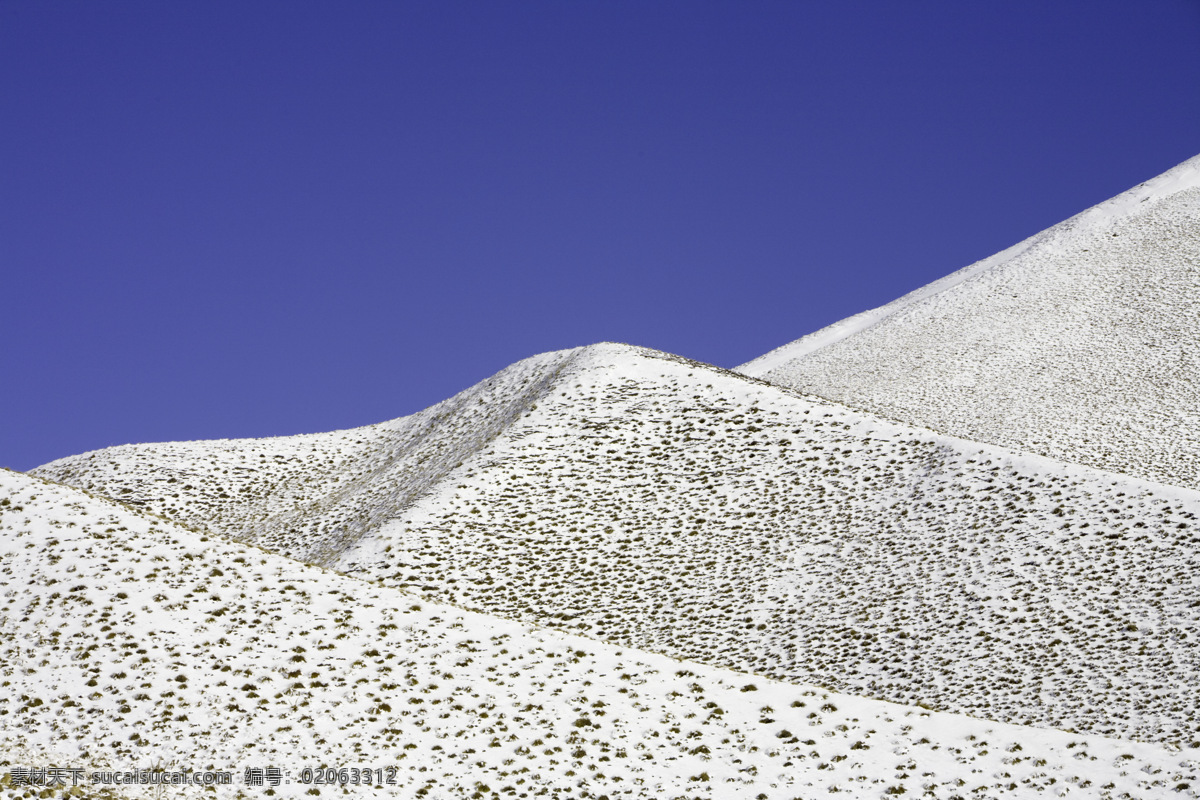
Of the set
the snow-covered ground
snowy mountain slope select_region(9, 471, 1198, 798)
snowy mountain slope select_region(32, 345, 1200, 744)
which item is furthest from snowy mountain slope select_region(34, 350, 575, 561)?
snowy mountain slope select_region(9, 471, 1198, 798)

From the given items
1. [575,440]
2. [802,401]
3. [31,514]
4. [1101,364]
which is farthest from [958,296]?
[31,514]

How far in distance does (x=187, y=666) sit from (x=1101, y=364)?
45160mm

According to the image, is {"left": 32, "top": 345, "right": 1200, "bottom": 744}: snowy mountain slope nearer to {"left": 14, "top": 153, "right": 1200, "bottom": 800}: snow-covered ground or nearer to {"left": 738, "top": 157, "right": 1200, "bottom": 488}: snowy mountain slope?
{"left": 14, "top": 153, "right": 1200, "bottom": 800}: snow-covered ground

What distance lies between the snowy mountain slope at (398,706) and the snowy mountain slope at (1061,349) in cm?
2520

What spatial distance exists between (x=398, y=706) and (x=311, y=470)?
23.5m

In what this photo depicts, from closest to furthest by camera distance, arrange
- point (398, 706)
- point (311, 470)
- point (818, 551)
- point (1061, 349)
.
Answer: point (398, 706)
point (818, 551)
point (311, 470)
point (1061, 349)

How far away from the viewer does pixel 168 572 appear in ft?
58.2

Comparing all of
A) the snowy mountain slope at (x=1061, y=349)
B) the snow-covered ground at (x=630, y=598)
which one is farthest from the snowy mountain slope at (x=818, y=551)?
the snowy mountain slope at (x=1061, y=349)

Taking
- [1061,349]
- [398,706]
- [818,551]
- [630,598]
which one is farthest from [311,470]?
[1061,349]

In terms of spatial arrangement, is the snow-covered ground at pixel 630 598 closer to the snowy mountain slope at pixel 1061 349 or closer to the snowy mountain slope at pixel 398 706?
the snowy mountain slope at pixel 398 706

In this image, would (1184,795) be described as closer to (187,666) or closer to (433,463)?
(187,666)

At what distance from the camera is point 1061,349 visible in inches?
2046

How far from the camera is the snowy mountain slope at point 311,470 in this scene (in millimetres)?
32562

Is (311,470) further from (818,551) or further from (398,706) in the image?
(398,706)
